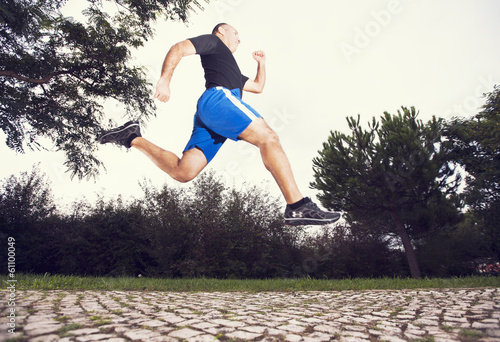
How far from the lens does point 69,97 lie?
276 inches

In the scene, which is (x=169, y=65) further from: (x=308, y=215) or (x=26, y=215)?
(x=26, y=215)

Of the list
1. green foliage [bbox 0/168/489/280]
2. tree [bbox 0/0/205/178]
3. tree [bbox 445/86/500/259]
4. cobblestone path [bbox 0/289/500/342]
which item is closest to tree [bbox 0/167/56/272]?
green foliage [bbox 0/168/489/280]

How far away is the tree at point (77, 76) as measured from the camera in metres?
6.04

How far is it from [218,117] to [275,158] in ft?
2.14

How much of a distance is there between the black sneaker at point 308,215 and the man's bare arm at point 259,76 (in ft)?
5.57

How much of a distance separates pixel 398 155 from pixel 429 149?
1575 millimetres

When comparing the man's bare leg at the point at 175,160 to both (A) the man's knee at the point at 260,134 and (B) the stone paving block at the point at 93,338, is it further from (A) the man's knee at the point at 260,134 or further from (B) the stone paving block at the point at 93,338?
(B) the stone paving block at the point at 93,338

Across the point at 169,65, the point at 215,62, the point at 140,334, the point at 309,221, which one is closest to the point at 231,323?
the point at 140,334

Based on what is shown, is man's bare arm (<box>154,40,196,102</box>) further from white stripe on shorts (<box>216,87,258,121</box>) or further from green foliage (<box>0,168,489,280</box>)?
green foliage (<box>0,168,489,280</box>)

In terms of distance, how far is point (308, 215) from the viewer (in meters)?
2.41

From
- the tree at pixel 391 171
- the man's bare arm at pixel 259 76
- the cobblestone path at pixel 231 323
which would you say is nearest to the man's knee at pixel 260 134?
the man's bare arm at pixel 259 76

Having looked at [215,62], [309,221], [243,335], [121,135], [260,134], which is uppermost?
[215,62]

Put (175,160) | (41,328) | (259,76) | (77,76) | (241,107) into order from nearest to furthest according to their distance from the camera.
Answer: (41,328), (241,107), (175,160), (259,76), (77,76)

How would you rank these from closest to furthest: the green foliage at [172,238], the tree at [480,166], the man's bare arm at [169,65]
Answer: the man's bare arm at [169,65] → the green foliage at [172,238] → the tree at [480,166]
